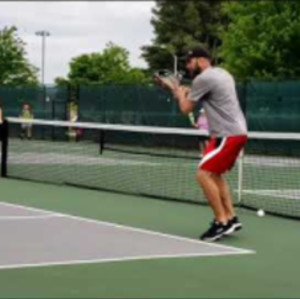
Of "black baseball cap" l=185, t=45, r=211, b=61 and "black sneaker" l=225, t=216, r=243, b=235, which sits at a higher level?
"black baseball cap" l=185, t=45, r=211, b=61

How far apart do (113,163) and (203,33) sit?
38.0 metres

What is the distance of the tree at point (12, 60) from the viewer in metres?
29.1

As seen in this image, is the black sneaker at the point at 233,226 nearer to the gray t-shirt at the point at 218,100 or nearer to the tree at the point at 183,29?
the gray t-shirt at the point at 218,100

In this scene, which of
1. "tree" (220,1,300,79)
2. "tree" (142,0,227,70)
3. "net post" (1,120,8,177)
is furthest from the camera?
"tree" (142,0,227,70)

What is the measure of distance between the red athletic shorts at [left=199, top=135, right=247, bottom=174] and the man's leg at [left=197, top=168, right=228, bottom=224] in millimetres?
69

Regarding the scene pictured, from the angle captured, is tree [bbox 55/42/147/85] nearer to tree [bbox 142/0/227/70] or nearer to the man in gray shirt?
tree [bbox 142/0/227/70]

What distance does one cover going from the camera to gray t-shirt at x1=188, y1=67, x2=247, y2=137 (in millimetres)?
8203

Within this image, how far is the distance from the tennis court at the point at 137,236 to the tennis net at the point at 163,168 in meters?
0.03

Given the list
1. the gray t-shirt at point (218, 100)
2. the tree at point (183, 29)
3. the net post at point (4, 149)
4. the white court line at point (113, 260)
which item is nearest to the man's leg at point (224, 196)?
the gray t-shirt at point (218, 100)

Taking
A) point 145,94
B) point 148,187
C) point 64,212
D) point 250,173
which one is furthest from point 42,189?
point 145,94

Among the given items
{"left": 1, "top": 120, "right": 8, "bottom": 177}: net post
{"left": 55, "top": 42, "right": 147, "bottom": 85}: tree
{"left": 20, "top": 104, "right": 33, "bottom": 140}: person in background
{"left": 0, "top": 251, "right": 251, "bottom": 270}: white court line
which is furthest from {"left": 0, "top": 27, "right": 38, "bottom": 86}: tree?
{"left": 55, "top": 42, "right": 147, "bottom": 85}: tree

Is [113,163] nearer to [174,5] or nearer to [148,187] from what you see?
[148,187]

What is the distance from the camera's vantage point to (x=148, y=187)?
13648 millimetres

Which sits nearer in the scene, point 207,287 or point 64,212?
point 207,287
